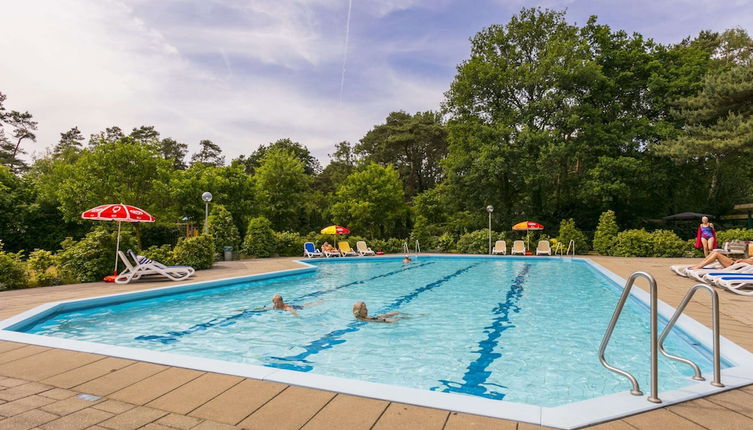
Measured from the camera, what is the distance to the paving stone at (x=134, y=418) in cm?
229

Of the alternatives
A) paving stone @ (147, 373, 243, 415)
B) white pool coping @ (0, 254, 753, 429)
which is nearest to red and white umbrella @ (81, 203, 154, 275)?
white pool coping @ (0, 254, 753, 429)

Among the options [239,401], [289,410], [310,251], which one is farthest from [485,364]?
[310,251]

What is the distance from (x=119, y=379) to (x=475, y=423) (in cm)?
275

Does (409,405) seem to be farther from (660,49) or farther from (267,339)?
(660,49)

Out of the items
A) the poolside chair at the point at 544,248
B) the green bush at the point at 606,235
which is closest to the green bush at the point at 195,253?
the poolside chair at the point at 544,248

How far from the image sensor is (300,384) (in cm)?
289

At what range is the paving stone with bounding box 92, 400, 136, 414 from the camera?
2.52 m

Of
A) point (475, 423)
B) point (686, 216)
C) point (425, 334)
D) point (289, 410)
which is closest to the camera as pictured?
point (475, 423)

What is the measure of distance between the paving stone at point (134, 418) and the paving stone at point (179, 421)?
6 centimetres

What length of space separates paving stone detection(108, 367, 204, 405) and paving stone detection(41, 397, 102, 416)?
0.55 feet

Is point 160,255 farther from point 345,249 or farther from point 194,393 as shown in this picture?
point 194,393

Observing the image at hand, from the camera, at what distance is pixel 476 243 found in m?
21.4

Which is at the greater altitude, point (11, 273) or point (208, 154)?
point (208, 154)

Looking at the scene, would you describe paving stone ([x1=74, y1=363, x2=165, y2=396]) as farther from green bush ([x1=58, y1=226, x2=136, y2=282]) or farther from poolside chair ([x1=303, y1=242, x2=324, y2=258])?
poolside chair ([x1=303, y1=242, x2=324, y2=258])
